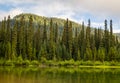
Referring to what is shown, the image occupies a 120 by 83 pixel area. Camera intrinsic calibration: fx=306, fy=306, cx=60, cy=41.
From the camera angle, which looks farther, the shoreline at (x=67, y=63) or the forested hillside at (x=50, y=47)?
the forested hillside at (x=50, y=47)

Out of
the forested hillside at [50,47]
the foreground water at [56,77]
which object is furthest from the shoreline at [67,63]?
the foreground water at [56,77]

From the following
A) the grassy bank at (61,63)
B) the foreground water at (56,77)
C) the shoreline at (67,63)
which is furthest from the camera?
the shoreline at (67,63)

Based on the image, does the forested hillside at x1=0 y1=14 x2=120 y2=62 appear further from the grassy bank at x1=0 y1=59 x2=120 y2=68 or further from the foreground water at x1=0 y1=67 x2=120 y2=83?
the foreground water at x1=0 y1=67 x2=120 y2=83

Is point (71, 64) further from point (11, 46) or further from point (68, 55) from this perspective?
point (11, 46)

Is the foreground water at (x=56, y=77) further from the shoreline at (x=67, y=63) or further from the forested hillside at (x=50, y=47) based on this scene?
the forested hillside at (x=50, y=47)

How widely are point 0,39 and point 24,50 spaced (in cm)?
1428

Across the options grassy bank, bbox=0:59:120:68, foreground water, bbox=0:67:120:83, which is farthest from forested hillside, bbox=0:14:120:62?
foreground water, bbox=0:67:120:83

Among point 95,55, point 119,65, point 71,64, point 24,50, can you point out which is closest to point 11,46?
point 24,50

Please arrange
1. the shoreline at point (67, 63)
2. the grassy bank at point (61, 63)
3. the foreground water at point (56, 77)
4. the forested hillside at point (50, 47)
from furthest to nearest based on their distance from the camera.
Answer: the forested hillside at point (50, 47) < the shoreline at point (67, 63) < the grassy bank at point (61, 63) < the foreground water at point (56, 77)

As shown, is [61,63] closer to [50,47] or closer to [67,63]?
[67,63]

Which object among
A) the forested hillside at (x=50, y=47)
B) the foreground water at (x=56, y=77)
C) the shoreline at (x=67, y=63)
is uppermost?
the forested hillside at (x=50, y=47)

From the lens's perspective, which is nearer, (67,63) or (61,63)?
(61,63)

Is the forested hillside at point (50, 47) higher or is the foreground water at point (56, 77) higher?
the forested hillside at point (50, 47)

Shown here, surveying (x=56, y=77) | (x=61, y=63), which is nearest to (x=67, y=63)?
(x=61, y=63)
